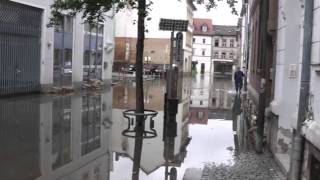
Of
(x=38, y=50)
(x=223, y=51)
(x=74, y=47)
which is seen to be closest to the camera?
(x=38, y=50)

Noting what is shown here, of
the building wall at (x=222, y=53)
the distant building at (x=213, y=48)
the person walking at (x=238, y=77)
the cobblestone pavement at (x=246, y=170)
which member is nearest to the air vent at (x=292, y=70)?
the cobblestone pavement at (x=246, y=170)

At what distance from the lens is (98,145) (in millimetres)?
12844

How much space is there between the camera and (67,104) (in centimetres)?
2202

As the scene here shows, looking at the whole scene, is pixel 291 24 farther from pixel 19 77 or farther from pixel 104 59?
Result: pixel 104 59

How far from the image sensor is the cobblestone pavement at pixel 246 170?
31.7ft

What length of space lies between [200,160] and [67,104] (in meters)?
11.5

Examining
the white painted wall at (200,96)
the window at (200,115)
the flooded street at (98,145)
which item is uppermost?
the flooded street at (98,145)

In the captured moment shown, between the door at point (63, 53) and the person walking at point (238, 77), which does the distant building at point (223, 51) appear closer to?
Answer: the person walking at point (238, 77)

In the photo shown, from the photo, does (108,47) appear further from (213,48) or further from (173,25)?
(213,48)

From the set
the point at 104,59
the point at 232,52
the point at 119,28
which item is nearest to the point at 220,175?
the point at 104,59

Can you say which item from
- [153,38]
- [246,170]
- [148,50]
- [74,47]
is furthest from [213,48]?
[246,170]

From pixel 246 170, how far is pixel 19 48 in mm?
17697

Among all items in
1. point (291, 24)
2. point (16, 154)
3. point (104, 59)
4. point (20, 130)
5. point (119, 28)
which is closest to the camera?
point (16, 154)

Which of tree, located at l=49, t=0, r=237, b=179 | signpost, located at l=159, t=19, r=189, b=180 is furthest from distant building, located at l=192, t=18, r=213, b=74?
tree, located at l=49, t=0, r=237, b=179
